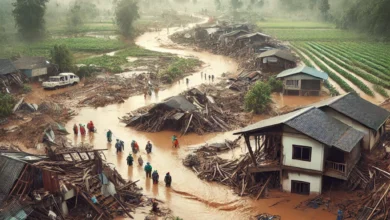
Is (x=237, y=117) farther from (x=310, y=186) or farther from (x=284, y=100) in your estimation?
(x=310, y=186)

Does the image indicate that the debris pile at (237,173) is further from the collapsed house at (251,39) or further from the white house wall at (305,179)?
the collapsed house at (251,39)

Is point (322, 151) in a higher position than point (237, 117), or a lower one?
higher

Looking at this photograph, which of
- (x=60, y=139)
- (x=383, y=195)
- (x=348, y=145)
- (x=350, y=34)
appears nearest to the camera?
(x=383, y=195)

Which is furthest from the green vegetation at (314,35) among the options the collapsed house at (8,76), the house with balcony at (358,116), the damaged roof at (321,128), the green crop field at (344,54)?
the damaged roof at (321,128)

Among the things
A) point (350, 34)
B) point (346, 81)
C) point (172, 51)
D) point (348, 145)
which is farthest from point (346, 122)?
point (350, 34)

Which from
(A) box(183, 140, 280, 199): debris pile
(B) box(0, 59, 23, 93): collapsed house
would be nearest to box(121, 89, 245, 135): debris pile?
(A) box(183, 140, 280, 199): debris pile

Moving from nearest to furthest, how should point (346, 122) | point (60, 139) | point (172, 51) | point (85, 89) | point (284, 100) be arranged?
point (346, 122), point (60, 139), point (284, 100), point (85, 89), point (172, 51)
